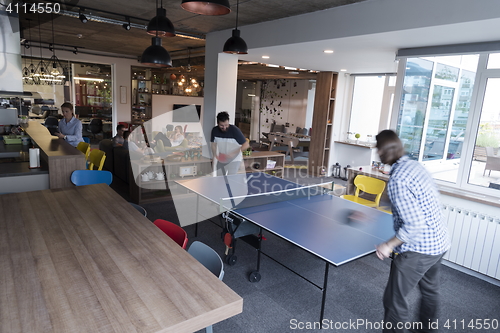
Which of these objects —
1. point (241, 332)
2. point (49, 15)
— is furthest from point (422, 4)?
point (49, 15)

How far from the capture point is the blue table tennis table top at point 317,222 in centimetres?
257

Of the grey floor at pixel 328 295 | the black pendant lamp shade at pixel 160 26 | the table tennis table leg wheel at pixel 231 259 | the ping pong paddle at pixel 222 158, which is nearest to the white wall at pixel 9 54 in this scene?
the black pendant lamp shade at pixel 160 26

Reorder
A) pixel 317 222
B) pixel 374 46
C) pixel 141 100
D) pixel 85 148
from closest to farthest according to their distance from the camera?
pixel 317 222, pixel 374 46, pixel 85 148, pixel 141 100

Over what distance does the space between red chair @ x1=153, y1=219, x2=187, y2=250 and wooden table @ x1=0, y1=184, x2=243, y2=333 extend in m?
0.15

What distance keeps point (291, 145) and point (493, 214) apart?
Answer: 22.7 feet

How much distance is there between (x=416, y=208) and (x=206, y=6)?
7.23 feet

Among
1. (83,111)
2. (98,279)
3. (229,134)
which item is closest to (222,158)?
(229,134)

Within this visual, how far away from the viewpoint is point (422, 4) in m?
3.31

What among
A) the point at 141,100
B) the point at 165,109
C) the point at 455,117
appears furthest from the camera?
the point at 165,109

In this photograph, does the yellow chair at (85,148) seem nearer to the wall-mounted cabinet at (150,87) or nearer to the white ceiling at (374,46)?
the white ceiling at (374,46)

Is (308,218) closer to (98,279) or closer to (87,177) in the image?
(98,279)

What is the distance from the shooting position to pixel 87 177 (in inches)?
150

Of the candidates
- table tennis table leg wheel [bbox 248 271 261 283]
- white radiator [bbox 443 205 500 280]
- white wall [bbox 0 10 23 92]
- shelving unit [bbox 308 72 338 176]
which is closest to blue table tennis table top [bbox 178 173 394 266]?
table tennis table leg wheel [bbox 248 271 261 283]

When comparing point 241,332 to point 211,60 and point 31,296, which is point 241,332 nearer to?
point 31,296
